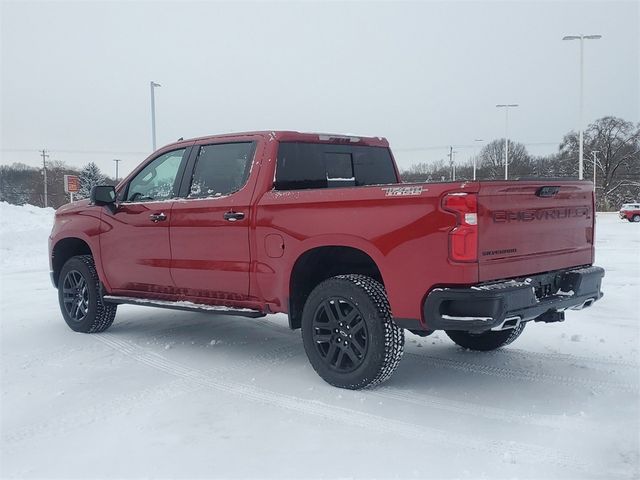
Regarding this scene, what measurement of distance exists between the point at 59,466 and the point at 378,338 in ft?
6.96

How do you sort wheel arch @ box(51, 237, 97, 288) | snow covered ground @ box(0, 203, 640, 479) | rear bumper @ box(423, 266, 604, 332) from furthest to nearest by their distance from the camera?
1. wheel arch @ box(51, 237, 97, 288)
2. rear bumper @ box(423, 266, 604, 332)
3. snow covered ground @ box(0, 203, 640, 479)

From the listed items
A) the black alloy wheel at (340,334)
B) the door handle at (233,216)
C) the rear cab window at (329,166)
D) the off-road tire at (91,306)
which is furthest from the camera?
the off-road tire at (91,306)

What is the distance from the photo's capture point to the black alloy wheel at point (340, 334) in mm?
4578

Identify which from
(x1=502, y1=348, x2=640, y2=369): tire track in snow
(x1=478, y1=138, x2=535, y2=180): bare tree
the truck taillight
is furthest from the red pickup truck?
(x1=478, y1=138, x2=535, y2=180): bare tree

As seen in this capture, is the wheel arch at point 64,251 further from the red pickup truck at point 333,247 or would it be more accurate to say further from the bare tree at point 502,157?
the bare tree at point 502,157

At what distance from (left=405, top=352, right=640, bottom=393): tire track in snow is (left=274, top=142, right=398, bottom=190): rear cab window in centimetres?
171

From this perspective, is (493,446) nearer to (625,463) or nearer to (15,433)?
(625,463)

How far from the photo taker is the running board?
5.27 metres

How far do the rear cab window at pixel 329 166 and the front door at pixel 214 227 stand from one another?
0.31 meters

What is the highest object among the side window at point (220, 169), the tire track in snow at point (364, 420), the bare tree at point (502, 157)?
the bare tree at point (502, 157)

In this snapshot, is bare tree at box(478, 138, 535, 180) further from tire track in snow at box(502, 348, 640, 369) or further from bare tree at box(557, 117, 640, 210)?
tire track in snow at box(502, 348, 640, 369)

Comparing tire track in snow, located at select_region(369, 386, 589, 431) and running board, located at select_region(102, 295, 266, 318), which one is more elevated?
running board, located at select_region(102, 295, 266, 318)

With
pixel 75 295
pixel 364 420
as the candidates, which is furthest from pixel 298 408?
pixel 75 295

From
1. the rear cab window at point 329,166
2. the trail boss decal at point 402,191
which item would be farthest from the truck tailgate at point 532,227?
the rear cab window at point 329,166
